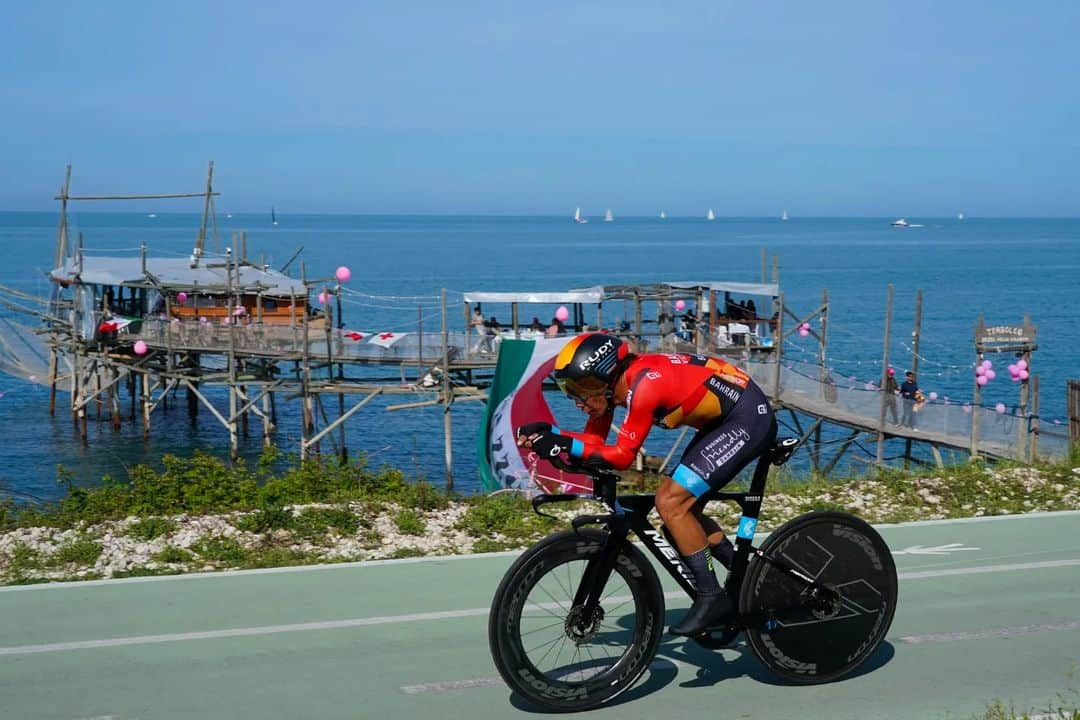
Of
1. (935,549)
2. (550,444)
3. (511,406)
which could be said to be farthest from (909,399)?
(550,444)

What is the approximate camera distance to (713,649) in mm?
5934

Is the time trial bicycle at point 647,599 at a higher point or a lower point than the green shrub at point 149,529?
higher

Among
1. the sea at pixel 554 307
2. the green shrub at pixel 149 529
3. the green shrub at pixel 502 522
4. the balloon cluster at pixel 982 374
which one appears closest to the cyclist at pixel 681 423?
the green shrub at pixel 502 522

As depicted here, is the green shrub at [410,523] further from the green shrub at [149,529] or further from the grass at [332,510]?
the green shrub at [149,529]

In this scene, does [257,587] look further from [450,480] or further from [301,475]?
[450,480]

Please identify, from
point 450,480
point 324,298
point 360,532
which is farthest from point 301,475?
point 324,298

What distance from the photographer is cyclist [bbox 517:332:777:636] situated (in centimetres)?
515

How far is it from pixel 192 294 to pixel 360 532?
37.5 m

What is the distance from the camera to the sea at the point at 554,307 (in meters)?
39.6

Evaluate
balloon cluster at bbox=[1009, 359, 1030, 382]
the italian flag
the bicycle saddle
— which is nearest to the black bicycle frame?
the bicycle saddle

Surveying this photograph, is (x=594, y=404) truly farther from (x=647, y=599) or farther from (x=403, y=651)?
(x=403, y=651)

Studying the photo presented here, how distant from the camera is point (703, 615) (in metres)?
5.51

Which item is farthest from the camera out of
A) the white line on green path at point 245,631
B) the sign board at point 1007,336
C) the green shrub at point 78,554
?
the sign board at point 1007,336

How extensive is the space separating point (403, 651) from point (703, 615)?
1571mm
